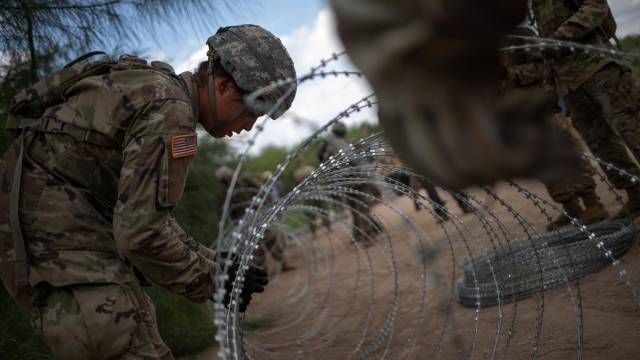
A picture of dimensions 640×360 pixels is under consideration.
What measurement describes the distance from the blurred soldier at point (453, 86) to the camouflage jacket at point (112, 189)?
3.70ft

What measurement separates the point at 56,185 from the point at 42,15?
7.09ft

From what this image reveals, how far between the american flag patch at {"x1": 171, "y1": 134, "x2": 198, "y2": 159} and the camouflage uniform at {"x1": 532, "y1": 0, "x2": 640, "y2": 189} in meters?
3.42

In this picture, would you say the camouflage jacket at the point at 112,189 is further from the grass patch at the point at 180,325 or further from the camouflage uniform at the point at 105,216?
the grass patch at the point at 180,325

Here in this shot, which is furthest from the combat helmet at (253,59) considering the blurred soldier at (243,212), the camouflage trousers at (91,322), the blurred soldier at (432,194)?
the blurred soldier at (243,212)

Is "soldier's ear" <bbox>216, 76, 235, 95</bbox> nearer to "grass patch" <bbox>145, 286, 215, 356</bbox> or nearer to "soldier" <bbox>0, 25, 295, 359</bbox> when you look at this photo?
"soldier" <bbox>0, 25, 295, 359</bbox>

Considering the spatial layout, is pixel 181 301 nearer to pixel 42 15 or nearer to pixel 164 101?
pixel 42 15

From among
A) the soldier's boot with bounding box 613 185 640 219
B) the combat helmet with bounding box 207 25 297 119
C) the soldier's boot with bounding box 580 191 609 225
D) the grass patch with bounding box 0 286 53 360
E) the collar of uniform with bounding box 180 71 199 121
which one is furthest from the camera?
the soldier's boot with bounding box 580 191 609 225

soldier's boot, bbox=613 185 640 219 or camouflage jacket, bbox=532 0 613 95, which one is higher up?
camouflage jacket, bbox=532 0 613 95

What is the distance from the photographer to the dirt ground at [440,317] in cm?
297

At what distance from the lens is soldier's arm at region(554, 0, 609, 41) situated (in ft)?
13.7

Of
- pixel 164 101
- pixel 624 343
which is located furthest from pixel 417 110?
pixel 624 343

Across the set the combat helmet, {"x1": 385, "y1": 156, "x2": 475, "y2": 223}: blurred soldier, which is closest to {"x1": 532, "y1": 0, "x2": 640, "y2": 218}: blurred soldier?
{"x1": 385, "y1": 156, "x2": 475, "y2": 223}: blurred soldier

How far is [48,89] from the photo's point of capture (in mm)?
2170

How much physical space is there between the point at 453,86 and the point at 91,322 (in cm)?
157
